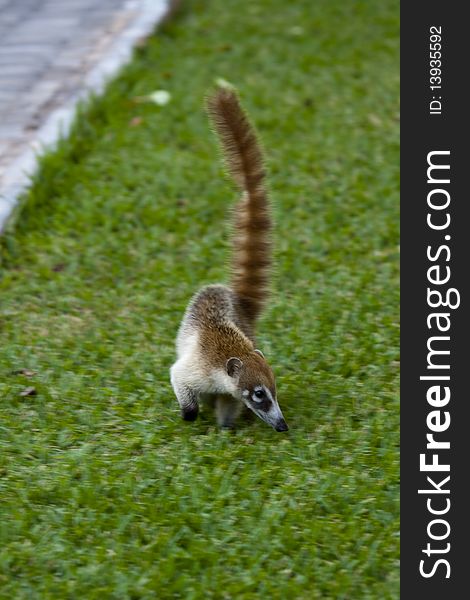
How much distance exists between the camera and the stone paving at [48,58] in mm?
6849

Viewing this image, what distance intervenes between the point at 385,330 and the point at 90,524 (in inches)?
83.6

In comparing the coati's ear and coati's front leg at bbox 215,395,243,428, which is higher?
the coati's ear

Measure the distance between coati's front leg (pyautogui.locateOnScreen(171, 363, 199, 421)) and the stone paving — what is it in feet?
6.53

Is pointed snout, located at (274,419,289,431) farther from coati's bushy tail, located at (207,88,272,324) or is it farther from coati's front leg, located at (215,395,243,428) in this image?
coati's bushy tail, located at (207,88,272,324)

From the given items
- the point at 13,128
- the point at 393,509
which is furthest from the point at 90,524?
the point at 13,128

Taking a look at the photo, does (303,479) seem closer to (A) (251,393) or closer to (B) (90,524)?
(A) (251,393)

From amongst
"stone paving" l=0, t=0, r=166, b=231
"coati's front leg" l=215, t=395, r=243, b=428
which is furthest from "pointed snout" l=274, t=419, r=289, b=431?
"stone paving" l=0, t=0, r=166, b=231

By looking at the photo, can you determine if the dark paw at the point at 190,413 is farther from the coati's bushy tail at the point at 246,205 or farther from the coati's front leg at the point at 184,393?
the coati's bushy tail at the point at 246,205

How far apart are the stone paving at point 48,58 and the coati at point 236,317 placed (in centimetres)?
178

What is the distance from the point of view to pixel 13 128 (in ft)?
23.5

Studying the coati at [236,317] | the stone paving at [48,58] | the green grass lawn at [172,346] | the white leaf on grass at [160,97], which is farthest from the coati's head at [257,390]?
the white leaf on grass at [160,97]

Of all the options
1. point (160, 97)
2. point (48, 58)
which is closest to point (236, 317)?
point (160, 97)

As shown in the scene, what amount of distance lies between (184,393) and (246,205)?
2.90 feet

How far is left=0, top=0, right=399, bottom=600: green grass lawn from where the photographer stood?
11.5 ft
